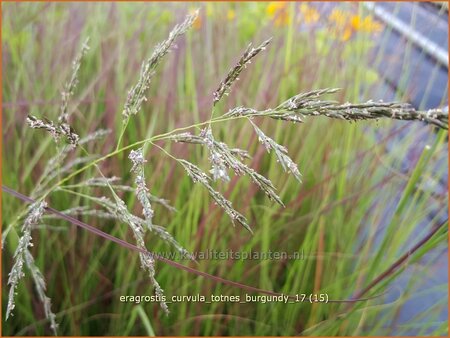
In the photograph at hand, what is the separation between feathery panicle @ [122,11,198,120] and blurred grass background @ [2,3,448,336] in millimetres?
355

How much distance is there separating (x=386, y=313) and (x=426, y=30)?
57 centimetres

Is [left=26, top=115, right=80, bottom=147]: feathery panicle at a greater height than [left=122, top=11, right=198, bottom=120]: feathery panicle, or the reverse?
[left=122, top=11, right=198, bottom=120]: feathery panicle

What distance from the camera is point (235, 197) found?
3.09ft

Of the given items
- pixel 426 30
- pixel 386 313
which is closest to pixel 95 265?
pixel 386 313

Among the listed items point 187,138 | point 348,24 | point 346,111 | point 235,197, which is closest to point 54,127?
point 187,138

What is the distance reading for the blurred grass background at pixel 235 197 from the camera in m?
0.88

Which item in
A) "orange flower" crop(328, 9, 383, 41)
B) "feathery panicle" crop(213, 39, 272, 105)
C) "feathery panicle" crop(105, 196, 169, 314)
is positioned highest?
"orange flower" crop(328, 9, 383, 41)

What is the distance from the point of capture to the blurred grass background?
0.88 metres

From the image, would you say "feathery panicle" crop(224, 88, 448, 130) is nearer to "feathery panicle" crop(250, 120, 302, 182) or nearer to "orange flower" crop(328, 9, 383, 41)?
"feathery panicle" crop(250, 120, 302, 182)

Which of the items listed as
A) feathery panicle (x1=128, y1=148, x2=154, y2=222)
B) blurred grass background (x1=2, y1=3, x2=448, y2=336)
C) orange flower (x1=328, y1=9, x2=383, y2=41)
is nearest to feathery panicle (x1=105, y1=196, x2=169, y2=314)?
feathery panicle (x1=128, y1=148, x2=154, y2=222)

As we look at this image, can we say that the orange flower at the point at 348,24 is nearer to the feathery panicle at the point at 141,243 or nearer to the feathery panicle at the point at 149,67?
the feathery panicle at the point at 149,67

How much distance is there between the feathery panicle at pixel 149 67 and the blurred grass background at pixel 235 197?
14.0 inches

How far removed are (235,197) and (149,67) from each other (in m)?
0.49

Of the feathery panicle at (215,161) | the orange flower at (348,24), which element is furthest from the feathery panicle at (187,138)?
the orange flower at (348,24)
